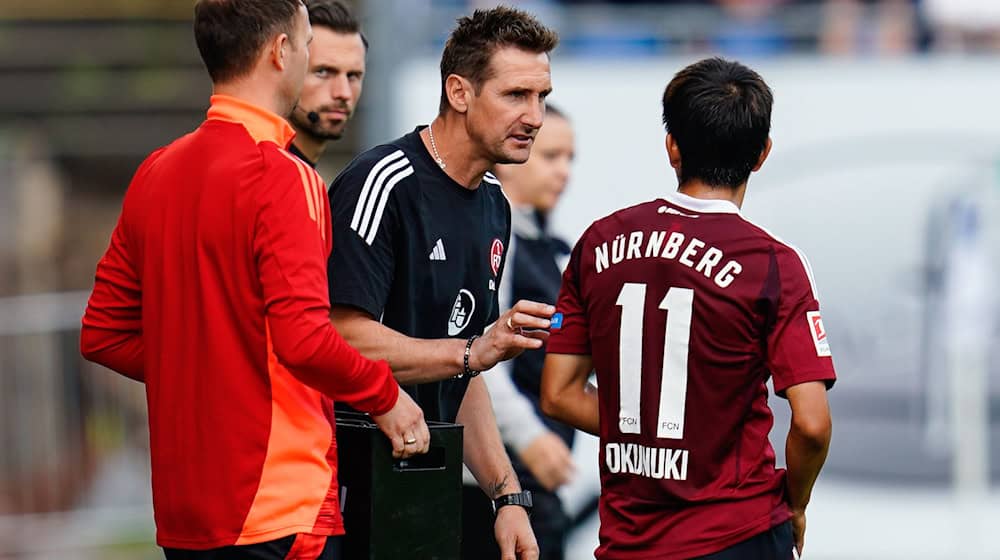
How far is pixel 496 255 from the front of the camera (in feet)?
13.1

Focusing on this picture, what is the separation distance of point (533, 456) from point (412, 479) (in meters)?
1.99

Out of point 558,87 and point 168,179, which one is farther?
point 558,87

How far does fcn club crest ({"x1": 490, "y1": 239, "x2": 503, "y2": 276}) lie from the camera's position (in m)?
3.97

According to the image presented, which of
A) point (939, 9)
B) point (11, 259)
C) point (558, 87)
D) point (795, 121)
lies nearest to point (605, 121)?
point (558, 87)

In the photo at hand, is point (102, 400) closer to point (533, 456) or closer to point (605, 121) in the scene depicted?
point (605, 121)

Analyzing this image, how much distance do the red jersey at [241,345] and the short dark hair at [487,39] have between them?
2.46 ft

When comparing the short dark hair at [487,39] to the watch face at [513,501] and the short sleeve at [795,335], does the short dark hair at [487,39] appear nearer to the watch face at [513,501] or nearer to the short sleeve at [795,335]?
the short sleeve at [795,335]

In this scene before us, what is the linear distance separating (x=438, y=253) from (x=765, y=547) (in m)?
1.10

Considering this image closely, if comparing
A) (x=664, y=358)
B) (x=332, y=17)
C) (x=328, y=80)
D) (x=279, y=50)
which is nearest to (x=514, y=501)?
(x=664, y=358)

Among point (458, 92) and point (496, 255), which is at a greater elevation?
point (458, 92)

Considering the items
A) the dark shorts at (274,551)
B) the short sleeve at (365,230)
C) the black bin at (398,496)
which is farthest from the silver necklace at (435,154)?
the dark shorts at (274,551)

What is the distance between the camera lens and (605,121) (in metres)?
10.1

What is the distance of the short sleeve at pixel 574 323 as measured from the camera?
11.6 feet

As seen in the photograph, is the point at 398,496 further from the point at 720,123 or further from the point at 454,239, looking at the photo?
the point at 720,123
